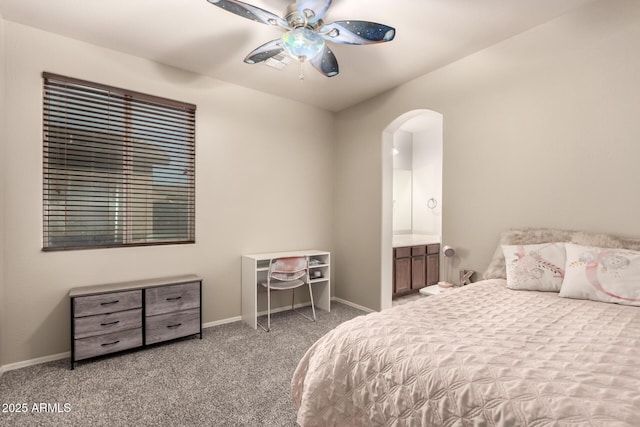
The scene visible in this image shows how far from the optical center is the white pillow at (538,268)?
2.01m

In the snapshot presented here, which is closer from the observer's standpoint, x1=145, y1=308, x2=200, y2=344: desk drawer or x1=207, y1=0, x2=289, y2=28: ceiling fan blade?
x1=207, y1=0, x2=289, y2=28: ceiling fan blade

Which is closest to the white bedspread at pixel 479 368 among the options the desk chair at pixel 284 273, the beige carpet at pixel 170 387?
the beige carpet at pixel 170 387

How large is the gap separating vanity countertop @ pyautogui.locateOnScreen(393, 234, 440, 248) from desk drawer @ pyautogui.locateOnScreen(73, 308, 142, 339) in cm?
312

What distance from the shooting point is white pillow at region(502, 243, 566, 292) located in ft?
6.60

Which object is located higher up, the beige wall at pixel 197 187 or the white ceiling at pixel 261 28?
the white ceiling at pixel 261 28

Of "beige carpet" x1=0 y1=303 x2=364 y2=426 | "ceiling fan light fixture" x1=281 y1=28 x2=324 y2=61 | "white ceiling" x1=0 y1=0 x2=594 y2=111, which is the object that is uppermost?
"white ceiling" x1=0 y1=0 x2=594 y2=111

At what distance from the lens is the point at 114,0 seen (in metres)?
2.09

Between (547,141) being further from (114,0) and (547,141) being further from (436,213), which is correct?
(114,0)

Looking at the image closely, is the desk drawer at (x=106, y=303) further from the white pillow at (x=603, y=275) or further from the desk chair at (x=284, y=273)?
the white pillow at (x=603, y=275)

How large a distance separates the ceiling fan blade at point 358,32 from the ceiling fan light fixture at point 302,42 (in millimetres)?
71

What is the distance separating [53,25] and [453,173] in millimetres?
3567

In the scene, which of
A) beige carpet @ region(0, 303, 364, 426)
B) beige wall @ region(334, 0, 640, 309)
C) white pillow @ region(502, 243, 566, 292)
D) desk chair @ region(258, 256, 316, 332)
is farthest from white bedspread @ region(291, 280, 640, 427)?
desk chair @ region(258, 256, 316, 332)

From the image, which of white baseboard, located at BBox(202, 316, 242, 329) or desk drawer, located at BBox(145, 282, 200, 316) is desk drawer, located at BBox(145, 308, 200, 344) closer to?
desk drawer, located at BBox(145, 282, 200, 316)

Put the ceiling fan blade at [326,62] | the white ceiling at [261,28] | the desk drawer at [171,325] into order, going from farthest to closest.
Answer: the desk drawer at [171,325] < the ceiling fan blade at [326,62] < the white ceiling at [261,28]
